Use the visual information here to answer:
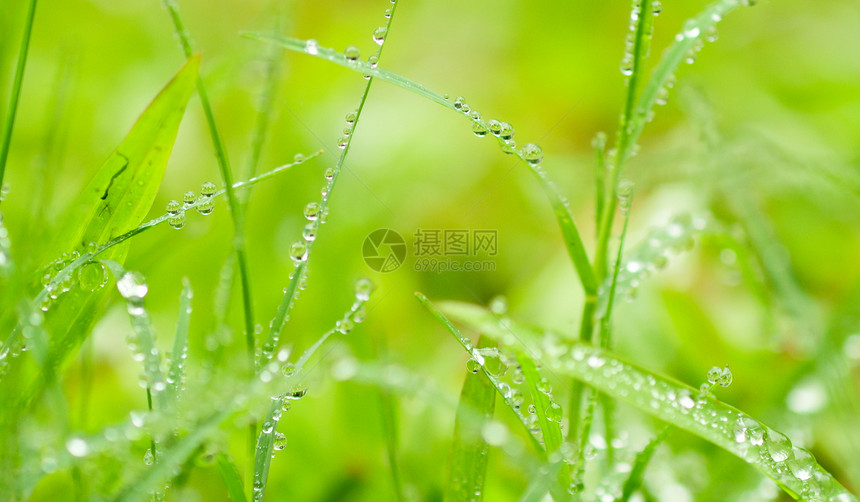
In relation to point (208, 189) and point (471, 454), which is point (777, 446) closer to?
point (471, 454)

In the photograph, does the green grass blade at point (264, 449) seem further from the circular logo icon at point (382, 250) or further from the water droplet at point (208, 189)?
the circular logo icon at point (382, 250)

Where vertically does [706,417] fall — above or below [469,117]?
below

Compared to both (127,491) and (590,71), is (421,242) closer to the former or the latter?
(590,71)

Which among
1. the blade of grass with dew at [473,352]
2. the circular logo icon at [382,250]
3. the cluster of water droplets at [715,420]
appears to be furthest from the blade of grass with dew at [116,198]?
the circular logo icon at [382,250]

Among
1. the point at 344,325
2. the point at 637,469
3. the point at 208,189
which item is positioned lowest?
the point at 637,469
